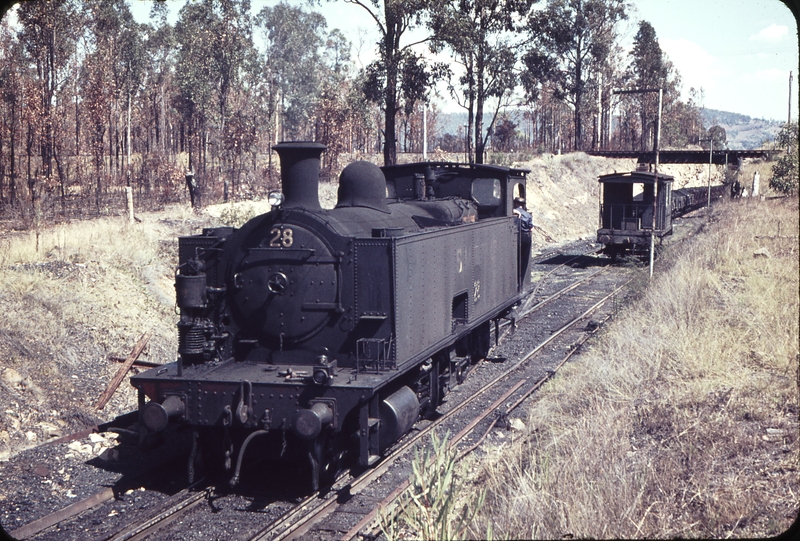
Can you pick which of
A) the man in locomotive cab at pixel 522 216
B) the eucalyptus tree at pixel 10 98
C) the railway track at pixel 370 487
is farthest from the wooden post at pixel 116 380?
the eucalyptus tree at pixel 10 98

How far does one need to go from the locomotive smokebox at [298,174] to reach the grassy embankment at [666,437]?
3.29 m

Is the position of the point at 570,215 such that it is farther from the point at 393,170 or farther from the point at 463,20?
the point at 393,170

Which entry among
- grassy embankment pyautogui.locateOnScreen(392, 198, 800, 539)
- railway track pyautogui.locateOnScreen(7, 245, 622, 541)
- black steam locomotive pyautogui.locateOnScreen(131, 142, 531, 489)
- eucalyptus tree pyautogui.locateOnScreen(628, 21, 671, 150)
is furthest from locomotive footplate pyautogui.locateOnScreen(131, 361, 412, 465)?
eucalyptus tree pyautogui.locateOnScreen(628, 21, 671, 150)

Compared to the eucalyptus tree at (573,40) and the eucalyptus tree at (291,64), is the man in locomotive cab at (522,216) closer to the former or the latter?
the eucalyptus tree at (573,40)

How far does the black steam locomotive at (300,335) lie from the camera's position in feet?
20.7

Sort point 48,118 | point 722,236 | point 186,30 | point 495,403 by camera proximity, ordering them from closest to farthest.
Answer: point 495,403
point 722,236
point 48,118
point 186,30

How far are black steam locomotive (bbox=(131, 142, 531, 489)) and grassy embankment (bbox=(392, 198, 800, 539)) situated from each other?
1237 mm

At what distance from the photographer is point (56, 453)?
23.7 ft

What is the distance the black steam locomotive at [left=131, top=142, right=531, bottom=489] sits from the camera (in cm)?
632

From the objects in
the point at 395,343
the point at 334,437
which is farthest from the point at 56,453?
the point at 395,343

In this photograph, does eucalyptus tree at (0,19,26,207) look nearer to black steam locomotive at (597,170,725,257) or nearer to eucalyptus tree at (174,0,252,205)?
eucalyptus tree at (174,0,252,205)

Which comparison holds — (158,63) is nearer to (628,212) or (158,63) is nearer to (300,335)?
(628,212)

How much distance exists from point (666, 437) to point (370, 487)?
9.36 feet

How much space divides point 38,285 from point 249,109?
1583 inches
